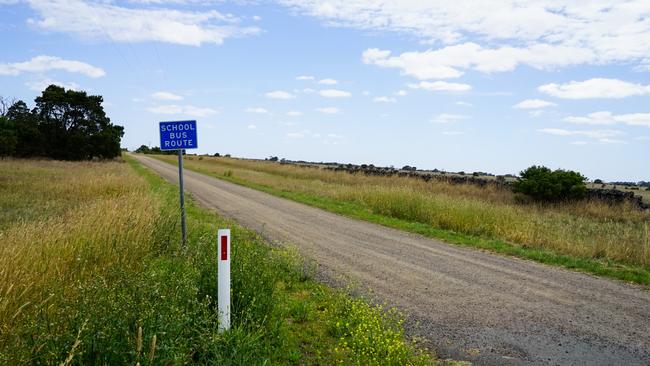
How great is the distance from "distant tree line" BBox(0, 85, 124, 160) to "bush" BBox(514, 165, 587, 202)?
180 ft

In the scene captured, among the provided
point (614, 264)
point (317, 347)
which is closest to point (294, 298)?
point (317, 347)

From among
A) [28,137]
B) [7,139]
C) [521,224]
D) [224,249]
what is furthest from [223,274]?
[28,137]

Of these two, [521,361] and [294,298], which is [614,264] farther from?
[294,298]

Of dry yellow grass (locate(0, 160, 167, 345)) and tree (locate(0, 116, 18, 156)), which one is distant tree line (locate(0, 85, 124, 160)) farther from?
dry yellow grass (locate(0, 160, 167, 345))

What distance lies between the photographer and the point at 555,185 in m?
26.1

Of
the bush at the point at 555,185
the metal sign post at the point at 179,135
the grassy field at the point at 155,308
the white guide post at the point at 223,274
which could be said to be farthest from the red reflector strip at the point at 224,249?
the bush at the point at 555,185

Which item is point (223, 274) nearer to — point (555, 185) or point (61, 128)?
point (555, 185)

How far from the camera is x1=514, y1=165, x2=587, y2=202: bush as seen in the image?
26.1 metres

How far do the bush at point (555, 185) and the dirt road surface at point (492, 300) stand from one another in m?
16.2

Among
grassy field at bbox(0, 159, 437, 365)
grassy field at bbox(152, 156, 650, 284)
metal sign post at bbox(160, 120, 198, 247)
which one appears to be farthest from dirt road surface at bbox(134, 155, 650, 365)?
metal sign post at bbox(160, 120, 198, 247)

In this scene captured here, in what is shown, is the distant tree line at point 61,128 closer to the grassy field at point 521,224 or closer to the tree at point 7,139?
the tree at point 7,139

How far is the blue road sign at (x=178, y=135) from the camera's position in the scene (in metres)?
9.48

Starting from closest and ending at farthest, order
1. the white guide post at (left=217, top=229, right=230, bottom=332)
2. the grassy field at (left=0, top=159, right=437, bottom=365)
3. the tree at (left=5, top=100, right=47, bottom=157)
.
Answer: the grassy field at (left=0, top=159, right=437, bottom=365) → the white guide post at (left=217, top=229, right=230, bottom=332) → the tree at (left=5, top=100, right=47, bottom=157)

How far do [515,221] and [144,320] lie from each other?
1418cm
